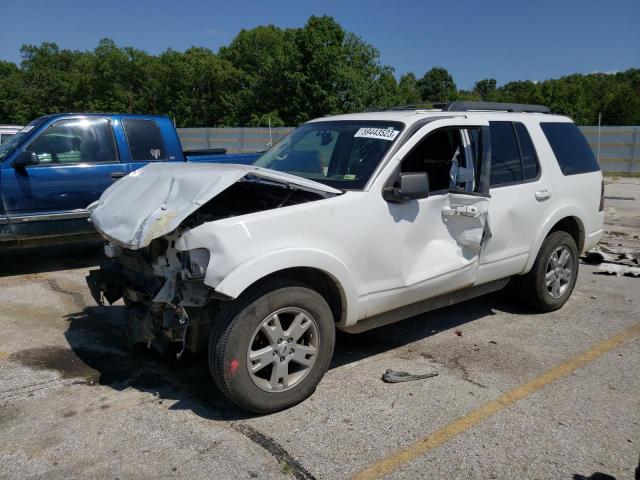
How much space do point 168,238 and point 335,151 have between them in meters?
1.64

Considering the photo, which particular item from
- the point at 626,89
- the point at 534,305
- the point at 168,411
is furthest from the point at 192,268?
the point at 626,89

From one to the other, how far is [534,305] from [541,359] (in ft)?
3.99

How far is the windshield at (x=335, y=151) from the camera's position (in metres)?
4.07

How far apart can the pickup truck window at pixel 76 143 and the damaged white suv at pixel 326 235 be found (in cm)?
328

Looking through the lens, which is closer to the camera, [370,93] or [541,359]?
[541,359]

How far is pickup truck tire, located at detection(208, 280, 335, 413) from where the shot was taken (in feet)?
10.6

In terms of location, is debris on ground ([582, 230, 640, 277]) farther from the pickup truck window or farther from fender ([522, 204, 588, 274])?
the pickup truck window

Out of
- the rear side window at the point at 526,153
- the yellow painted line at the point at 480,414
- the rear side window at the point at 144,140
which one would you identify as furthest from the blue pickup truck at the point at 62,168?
the yellow painted line at the point at 480,414

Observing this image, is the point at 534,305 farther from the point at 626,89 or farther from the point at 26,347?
the point at 626,89

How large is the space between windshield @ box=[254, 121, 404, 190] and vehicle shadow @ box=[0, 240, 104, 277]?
3824 mm

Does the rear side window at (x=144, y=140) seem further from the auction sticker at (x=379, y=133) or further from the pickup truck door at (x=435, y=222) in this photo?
the pickup truck door at (x=435, y=222)

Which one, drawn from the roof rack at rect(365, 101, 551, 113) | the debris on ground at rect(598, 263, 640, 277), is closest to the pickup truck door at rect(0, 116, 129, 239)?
the roof rack at rect(365, 101, 551, 113)

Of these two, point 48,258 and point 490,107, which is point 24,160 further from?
point 490,107

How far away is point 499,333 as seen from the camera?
16.4 feet
